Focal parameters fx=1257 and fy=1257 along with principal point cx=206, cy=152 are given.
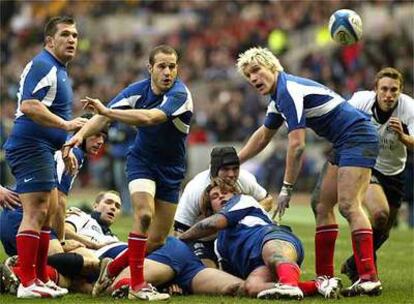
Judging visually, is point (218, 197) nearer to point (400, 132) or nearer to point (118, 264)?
point (118, 264)

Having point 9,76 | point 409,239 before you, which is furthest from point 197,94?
point 409,239

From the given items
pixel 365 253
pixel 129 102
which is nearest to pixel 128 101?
pixel 129 102

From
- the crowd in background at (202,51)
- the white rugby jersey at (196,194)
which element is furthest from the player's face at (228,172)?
the crowd in background at (202,51)

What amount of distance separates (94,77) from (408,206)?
14.6 m

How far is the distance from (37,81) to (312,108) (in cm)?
228

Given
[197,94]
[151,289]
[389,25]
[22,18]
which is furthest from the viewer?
[22,18]

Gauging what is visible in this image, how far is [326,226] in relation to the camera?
35.5ft

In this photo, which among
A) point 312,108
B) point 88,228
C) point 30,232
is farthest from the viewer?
point 88,228

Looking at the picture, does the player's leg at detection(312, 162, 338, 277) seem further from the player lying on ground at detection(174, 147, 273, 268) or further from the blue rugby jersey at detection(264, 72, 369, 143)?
the player lying on ground at detection(174, 147, 273, 268)

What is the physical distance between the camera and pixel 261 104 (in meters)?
27.9

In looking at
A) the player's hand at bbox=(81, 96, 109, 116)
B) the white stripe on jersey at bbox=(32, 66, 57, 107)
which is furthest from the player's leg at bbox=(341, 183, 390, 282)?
the white stripe on jersey at bbox=(32, 66, 57, 107)

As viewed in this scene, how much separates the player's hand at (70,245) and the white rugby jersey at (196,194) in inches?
39.1

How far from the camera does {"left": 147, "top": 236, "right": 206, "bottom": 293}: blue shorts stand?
1027 centimetres

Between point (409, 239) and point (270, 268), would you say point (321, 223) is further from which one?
point (409, 239)
